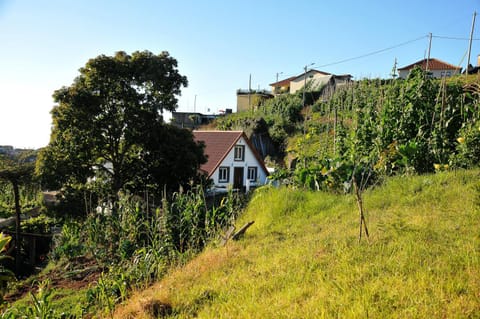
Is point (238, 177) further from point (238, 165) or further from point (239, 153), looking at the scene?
point (239, 153)

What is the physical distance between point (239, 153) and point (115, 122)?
11887mm

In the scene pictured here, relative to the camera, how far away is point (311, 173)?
6.84 m

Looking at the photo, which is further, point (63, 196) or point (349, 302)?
point (63, 196)

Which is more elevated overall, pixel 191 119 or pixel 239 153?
pixel 191 119

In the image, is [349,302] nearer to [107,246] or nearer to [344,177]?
[344,177]

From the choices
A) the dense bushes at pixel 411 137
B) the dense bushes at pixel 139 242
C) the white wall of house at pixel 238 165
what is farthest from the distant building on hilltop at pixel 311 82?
the dense bushes at pixel 139 242

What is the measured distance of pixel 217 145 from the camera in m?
21.5

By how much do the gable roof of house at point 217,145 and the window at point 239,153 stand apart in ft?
1.61

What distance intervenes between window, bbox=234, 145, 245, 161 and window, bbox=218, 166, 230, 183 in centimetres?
93

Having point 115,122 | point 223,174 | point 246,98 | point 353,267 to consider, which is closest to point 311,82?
point 246,98

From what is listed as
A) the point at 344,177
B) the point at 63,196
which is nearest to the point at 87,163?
the point at 63,196

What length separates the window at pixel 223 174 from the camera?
68.1 feet

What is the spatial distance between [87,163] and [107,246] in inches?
181

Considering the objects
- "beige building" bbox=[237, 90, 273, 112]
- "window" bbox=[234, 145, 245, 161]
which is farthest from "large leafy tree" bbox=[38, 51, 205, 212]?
"beige building" bbox=[237, 90, 273, 112]
